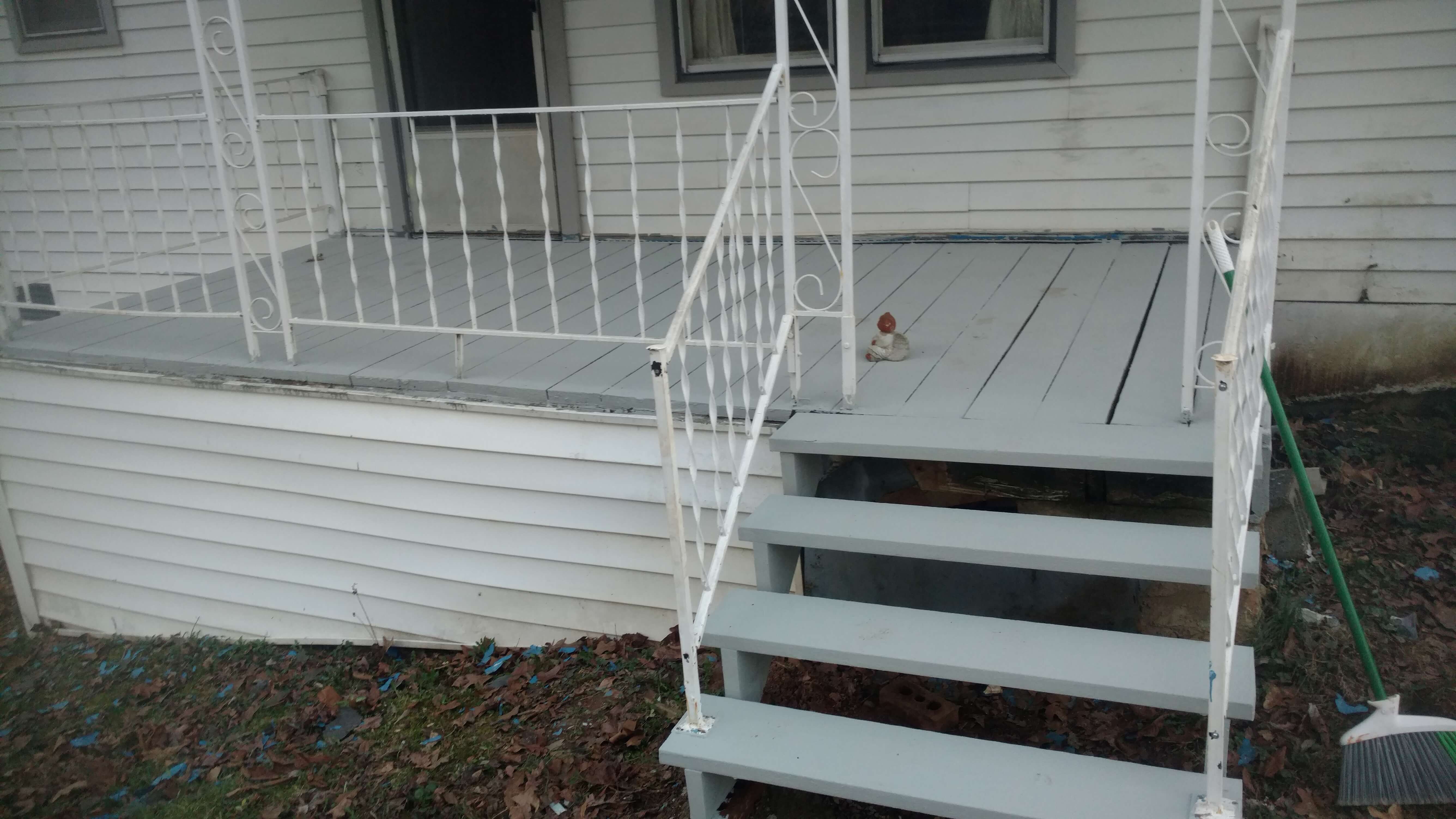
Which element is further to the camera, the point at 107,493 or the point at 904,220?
the point at 904,220

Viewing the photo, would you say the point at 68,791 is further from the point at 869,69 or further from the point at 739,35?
the point at 869,69

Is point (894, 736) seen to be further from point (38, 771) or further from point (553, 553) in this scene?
point (38, 771)

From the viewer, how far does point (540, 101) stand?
596 centimetres

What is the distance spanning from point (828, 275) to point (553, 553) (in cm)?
184

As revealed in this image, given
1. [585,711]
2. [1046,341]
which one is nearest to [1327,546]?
[1046,341]

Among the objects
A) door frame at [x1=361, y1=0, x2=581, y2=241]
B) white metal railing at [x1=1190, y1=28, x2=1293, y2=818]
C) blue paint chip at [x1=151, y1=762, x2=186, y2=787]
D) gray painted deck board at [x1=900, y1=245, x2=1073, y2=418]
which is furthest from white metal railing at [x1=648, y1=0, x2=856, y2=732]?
door frame at [x1=361, y1=0, x2=581, y2=241]

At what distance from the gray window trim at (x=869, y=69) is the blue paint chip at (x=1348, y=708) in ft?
9.58

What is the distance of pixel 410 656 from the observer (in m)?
4.46

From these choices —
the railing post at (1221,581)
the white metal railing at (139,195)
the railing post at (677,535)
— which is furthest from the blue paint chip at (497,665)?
the railing post at (1221,581)

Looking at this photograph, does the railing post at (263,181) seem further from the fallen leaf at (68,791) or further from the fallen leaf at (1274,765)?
the fallen leaf at (1274,765)

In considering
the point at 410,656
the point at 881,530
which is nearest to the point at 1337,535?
the point at 881,530

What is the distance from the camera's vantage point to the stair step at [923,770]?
229cm

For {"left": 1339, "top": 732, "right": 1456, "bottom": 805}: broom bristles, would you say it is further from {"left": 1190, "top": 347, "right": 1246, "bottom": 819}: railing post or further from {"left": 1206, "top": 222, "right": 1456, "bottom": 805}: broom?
{"left": 1190, "top": 347, "right": 1246, "bottom": 819}: railing post

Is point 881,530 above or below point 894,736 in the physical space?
above
